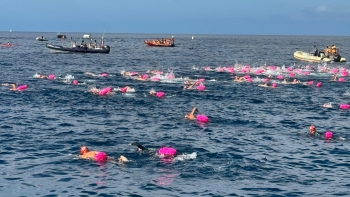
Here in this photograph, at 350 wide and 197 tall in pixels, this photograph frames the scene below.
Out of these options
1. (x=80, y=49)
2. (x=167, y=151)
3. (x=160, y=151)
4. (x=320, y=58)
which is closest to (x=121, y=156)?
(x=160, y=151)

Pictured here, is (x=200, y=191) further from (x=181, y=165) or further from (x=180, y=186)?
(x=181, y=165)

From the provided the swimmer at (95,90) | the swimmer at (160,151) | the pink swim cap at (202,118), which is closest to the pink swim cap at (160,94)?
the swimmer at (95,90)

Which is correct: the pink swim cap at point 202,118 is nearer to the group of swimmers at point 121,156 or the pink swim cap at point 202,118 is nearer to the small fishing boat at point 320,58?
the group of swimmers at point 121,156

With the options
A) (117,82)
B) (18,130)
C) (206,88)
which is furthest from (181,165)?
(117,82)

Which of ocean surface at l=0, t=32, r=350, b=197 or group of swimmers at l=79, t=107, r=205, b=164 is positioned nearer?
ocean surface at l=0, t=32, r=350, b=197

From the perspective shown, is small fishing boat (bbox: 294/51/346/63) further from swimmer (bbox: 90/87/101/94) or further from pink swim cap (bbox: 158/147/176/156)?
pink swim cap (bbox: 158/147/176/156)

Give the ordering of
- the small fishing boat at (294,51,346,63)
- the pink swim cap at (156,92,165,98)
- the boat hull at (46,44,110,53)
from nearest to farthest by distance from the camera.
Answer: the pink swim cap at (156,92,165,98)
the small fishing boat at (294,51,346,63)
the boat hull at (46,44,110,53)

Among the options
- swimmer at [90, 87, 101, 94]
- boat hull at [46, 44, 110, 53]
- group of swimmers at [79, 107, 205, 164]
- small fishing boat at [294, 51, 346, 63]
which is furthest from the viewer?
boat hull at [46, 44, 110, 53]

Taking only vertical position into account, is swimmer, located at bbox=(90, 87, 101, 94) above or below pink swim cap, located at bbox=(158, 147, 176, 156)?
above

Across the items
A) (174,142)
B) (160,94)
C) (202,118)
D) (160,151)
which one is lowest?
(174,142)

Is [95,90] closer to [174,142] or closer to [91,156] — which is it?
[174,142]

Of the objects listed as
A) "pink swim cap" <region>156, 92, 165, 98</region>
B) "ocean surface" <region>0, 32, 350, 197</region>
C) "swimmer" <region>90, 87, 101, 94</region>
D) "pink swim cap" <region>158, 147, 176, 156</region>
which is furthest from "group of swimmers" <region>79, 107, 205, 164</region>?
"swimmer" <region>90, 87, 101, 94</region>

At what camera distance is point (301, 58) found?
270 ft

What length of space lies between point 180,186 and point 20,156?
7.26 meters
